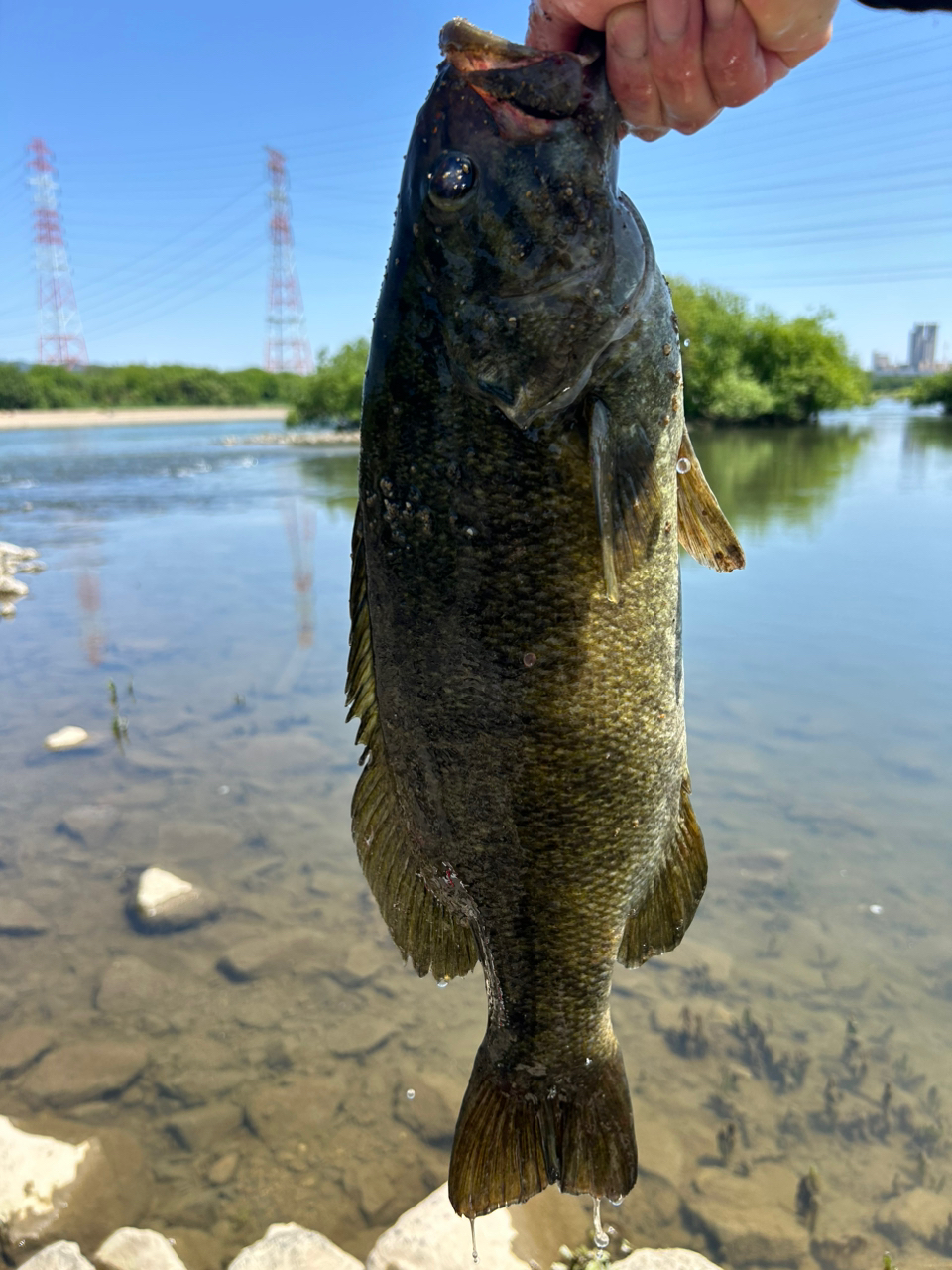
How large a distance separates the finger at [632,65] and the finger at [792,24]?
0.74 feet

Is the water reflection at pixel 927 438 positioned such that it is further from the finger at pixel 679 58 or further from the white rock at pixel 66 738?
the finger at pixel 679 58

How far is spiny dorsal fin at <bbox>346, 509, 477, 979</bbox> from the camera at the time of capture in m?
2.17

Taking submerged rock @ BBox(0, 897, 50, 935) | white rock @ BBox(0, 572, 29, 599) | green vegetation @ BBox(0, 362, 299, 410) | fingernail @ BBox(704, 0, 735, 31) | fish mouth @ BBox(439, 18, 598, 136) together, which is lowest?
submerged rock @ BBox(0, 897, 50, 935)

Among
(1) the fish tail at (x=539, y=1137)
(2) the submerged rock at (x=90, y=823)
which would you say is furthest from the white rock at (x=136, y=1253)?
(2) the submerged rock at (x=90, y=823)

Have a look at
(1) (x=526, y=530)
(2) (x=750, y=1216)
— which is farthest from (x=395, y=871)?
(2) (x=750, y=1216)

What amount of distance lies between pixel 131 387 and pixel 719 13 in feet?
398

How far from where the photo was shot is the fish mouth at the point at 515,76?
175cm

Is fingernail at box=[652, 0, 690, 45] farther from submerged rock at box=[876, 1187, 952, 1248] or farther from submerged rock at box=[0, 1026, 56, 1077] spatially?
submerged rock at box=[0, 1026, 56, 1077]

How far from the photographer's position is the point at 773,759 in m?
7.05

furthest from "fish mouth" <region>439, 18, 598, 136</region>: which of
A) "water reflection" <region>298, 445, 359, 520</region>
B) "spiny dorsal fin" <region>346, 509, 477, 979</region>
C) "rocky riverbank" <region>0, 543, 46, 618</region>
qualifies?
"water reflection" <region>298, 445, 359, 520</region>

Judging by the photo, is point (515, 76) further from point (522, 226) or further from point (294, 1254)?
point (294, 1254)

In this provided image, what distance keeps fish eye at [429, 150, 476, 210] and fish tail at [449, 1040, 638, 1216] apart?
2.01 m

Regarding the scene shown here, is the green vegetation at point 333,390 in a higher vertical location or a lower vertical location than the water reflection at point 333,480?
higher

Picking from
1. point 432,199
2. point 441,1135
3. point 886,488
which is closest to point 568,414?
point 432,199
